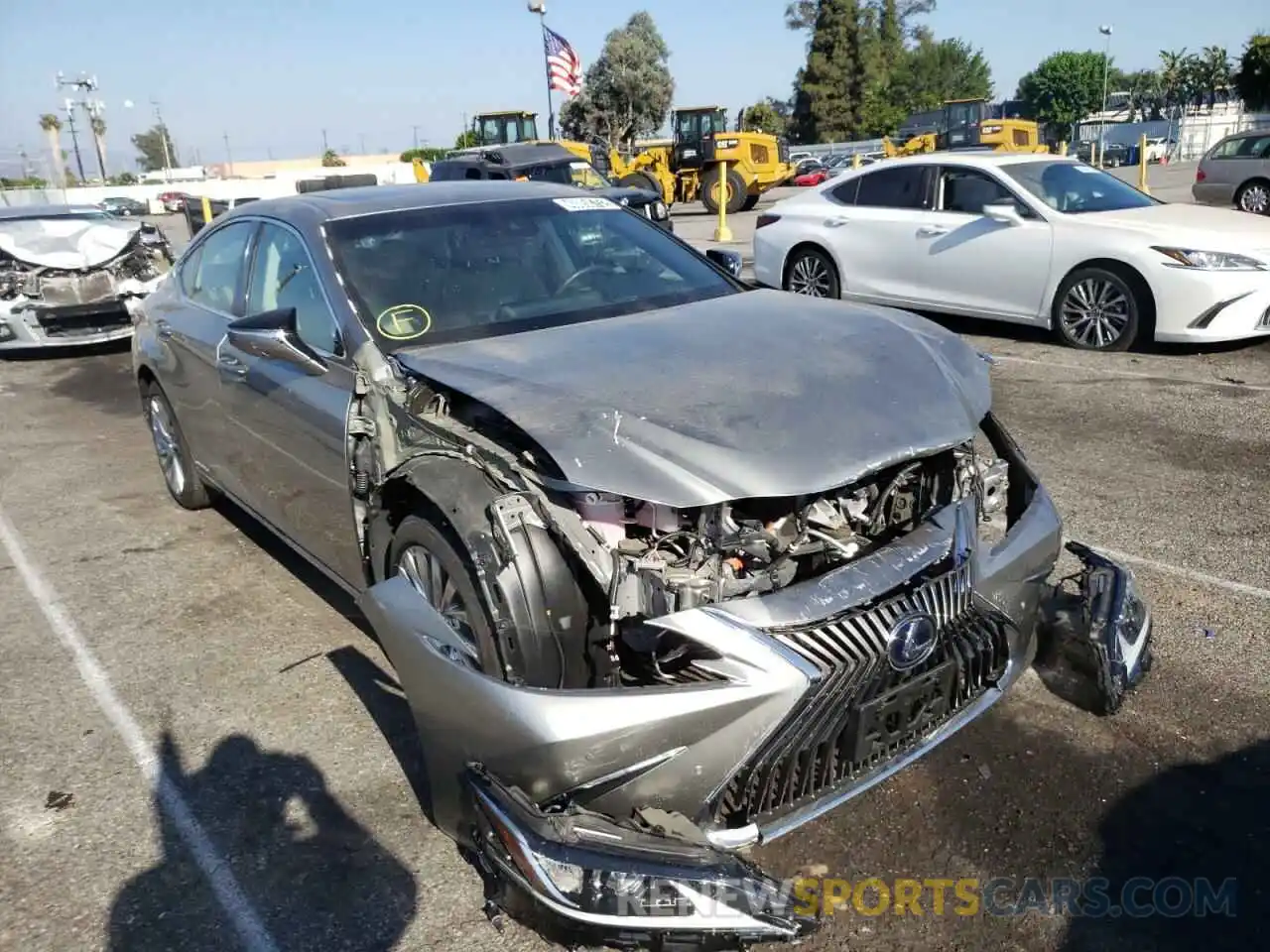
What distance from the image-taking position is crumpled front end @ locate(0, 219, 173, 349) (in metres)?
10.5

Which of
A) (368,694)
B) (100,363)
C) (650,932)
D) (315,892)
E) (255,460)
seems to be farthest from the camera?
(100,363)

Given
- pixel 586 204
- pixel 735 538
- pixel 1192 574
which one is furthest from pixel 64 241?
pixel 1192 574

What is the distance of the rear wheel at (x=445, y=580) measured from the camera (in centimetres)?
270

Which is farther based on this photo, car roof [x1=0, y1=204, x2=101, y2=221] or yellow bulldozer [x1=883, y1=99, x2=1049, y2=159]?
yellow bulldozer [x1=883, y1=99, x2=1049, y2=159]

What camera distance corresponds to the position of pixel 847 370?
2.94 metres

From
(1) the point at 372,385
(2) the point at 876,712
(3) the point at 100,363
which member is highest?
(1) the point at 372,385

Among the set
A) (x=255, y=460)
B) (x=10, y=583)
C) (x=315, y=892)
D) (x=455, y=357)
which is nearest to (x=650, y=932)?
(x=315, y=892)

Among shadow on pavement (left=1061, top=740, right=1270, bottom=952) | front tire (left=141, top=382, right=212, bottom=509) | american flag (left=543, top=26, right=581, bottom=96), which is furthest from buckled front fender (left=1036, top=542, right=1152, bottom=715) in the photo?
american flag (left=543, top=26, right=581, bottom=96)

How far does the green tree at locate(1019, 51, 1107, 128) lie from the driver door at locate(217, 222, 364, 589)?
94.9 meters

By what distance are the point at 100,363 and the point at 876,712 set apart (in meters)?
10.4

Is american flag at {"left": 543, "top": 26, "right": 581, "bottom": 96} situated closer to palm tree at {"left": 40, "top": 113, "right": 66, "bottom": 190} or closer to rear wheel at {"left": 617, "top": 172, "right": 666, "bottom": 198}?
rear wheel at {"left": 617, "top": 172, "right": 666, "bottom": 198}

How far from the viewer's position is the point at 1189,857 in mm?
2662

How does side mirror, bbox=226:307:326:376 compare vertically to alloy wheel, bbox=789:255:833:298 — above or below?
above

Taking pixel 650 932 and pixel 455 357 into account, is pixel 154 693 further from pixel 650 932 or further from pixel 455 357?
pixel 650 932
